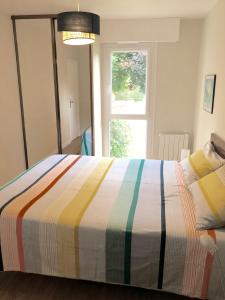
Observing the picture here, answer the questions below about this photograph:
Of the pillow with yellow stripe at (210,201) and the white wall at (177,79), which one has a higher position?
the white wall at (177,79)

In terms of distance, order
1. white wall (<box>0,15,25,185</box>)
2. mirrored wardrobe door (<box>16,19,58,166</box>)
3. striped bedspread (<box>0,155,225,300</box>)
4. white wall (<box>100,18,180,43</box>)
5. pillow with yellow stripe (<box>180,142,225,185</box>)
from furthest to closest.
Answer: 1. white wall (<box>100,18,180,43</box>)
2. mirrored wardrobe door (<box>16,19,58,166</box>)
3. white wall (<box>0,15,25,185</box>)
4. pillow with yellow stripe (<box>180,142,225,185</box>)
5. striped bedspread (<box>0,155,225,300</box>)

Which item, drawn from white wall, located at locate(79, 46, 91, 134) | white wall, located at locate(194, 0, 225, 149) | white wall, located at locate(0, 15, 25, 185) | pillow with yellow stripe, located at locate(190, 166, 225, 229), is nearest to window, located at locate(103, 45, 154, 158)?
white wall, located at locate(79, 46, 91, 134)

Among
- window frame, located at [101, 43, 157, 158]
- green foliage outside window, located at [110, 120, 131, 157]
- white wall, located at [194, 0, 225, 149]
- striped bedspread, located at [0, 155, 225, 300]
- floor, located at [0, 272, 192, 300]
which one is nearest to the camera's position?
striped bedspread, located at [0, 155, 225, 300]

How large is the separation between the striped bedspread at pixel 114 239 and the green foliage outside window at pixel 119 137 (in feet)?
8.78

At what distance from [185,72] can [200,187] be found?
279cm

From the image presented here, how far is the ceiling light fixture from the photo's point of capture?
1969 mm

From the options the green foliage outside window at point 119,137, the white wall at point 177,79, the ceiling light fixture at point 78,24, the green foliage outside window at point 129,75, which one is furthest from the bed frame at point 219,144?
the green foliage outside window at point 119,137

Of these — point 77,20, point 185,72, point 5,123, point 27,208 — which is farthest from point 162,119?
point 27,208

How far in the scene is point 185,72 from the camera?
4.25 metres

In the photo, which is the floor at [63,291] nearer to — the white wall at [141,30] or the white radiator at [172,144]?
the white radiator at [172,144]

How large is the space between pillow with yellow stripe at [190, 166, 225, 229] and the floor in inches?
24.9

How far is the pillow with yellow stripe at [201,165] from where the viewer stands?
2215 mm

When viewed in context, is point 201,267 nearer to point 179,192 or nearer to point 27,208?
point 179,192

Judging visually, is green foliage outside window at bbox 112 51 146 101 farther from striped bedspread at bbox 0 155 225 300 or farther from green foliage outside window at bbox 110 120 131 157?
striped bedspread at bbox 0 155 225 300
